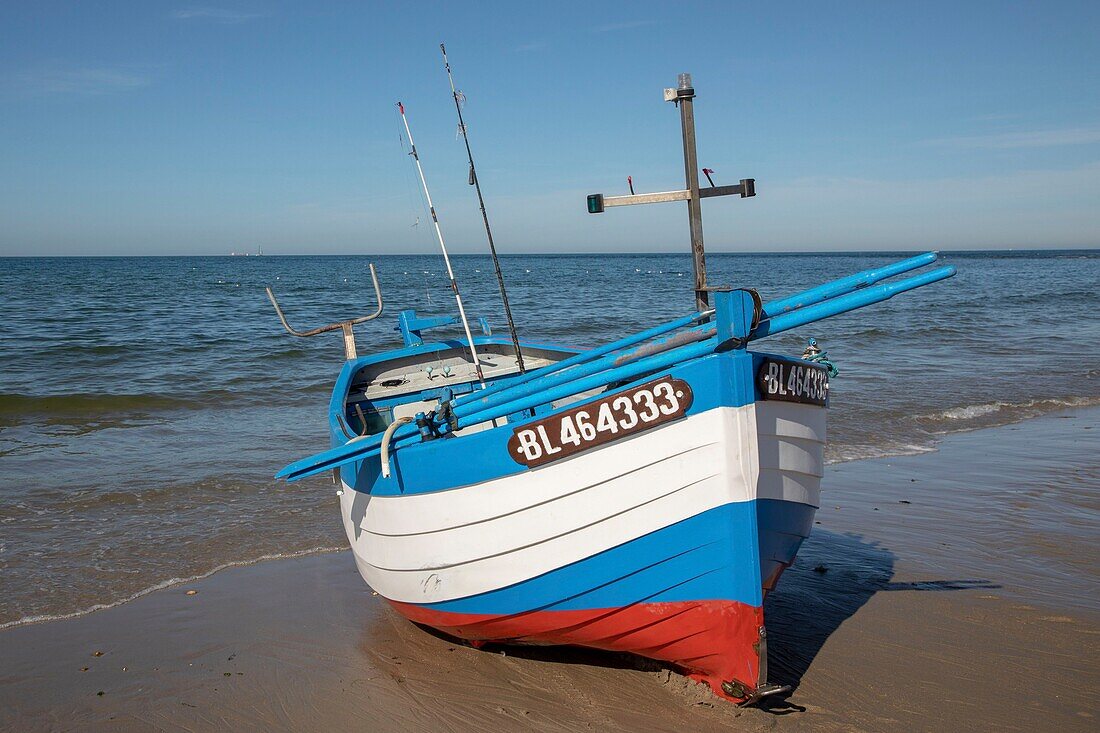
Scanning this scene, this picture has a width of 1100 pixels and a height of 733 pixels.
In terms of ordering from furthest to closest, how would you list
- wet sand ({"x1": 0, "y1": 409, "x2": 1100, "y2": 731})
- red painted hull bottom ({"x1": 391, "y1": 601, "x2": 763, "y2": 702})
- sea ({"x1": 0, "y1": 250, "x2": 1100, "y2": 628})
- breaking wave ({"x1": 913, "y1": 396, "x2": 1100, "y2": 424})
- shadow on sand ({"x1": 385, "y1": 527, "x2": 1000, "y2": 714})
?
breaking wave ({"x1": 913, "y1": 396, "x2": 1100, "y2": 424}) → sea ({"x1": 0, "y1": 250, "x2": 1100, "y2": 628}) → shadow on sand ({"x1": 385, "y1": 527, "x2": 1000, "y2": 714}) → wet sand ({"x1": 0, "y1": 409, "x2": 1100, "y2": 731}) → red painted hull bottom ({"x1": 391, "y1": 601, "x2": 763, "y2": 702})

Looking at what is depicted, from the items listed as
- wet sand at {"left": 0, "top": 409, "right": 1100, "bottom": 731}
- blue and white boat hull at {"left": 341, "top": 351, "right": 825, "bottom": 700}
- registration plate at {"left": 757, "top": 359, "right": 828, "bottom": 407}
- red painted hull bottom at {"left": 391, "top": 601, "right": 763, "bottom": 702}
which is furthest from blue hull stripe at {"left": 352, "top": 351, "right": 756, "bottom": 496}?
wet sand at {"left": 0, "top": 409, "right": 1100, "bottom": 731}

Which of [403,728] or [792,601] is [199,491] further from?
[792,601]

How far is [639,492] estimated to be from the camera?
3.90 metres

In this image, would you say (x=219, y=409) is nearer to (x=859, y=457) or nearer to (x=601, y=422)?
(x=859, y=457)

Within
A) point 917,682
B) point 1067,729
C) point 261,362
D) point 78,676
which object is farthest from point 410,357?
point 261,362

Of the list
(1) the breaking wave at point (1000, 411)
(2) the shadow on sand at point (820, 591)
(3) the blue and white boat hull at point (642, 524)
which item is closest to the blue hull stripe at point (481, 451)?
(3) the blue and white boat hull at point (642, 524)

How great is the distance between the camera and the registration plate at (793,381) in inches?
151

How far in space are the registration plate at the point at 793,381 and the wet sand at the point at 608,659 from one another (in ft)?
5.01

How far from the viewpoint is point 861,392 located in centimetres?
1293

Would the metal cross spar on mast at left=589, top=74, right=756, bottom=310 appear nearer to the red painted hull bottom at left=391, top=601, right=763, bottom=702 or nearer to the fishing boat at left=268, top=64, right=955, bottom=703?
the fishing boat at left=268, top=64, right=955, bottom=703

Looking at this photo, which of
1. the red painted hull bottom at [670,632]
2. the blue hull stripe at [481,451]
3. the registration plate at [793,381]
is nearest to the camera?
the blue hull stripe at [481,451]

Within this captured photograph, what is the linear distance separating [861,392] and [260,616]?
33.6 ft

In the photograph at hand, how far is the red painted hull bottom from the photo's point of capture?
397cm

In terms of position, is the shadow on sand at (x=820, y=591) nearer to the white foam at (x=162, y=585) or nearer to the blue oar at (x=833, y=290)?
the blue oar at (x=833, y=290)
